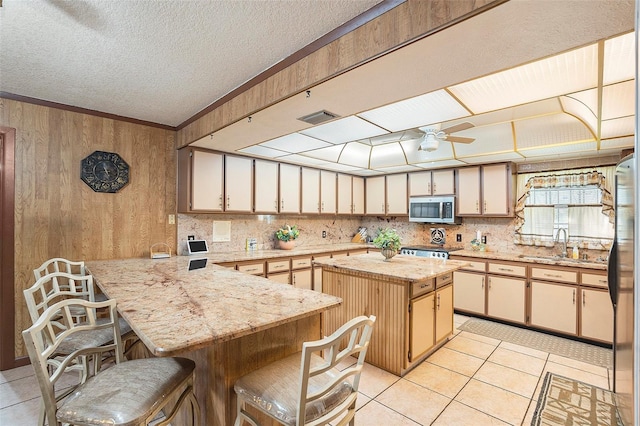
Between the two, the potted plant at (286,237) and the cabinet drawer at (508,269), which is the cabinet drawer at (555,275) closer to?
the cabinet drawer at (508,269)

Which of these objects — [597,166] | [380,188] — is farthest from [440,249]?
[597,166]

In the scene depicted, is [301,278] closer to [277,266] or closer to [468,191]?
[277,266]

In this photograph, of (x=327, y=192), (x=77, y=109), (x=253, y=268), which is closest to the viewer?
(x=77, y=109)

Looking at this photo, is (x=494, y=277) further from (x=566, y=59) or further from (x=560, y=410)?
(x=566, y=59)

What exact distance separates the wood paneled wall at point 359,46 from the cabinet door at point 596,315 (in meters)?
3.71

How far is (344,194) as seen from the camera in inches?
224

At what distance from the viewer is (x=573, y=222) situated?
13.4ft

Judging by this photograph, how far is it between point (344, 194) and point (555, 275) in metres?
3.38

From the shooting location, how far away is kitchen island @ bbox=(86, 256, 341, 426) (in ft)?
4.09

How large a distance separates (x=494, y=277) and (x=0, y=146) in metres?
5.70

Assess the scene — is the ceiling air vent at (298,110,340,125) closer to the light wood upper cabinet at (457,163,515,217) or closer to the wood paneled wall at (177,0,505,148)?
the wood paneled wall at (177,0,505,148)

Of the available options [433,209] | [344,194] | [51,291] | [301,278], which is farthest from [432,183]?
[51,291]

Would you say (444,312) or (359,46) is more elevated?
(359,46)

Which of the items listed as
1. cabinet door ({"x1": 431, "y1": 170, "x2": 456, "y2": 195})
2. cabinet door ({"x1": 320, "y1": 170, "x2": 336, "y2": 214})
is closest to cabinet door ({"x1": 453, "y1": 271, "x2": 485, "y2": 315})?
cabinet door ({"x1": 431, "y1": 170, "x2": 456, "y2": 195})
